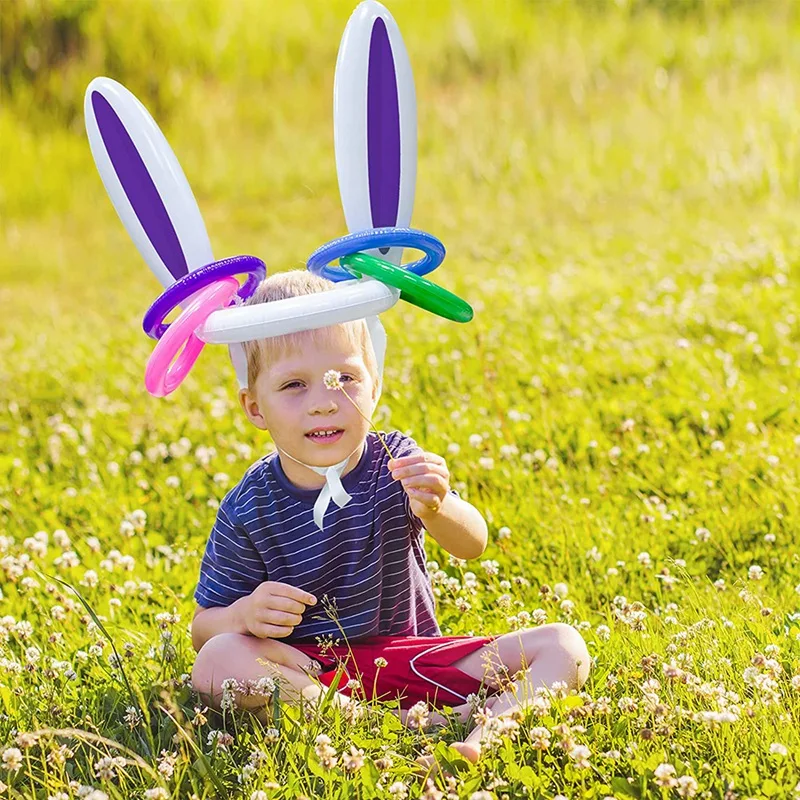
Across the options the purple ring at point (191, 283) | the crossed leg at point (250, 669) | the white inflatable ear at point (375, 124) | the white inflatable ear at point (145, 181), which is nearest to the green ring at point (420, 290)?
the white inflatable ear at point (375, 124)

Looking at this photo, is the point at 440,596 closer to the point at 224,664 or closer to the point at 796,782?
the point at 224,664

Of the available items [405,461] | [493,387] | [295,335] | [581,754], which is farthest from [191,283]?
[493,387]

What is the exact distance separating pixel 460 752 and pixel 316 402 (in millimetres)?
1125

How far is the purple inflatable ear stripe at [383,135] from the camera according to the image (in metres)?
3.90

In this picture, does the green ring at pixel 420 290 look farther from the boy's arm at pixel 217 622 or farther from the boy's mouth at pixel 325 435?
the boy's arm at pixel 217 622

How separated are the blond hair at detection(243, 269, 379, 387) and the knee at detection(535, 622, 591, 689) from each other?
3.24ft

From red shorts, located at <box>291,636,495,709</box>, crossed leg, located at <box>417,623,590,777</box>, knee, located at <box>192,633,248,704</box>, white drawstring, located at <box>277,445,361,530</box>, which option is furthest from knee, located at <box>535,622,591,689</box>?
knee, located at <box>192,633,248,704</box>

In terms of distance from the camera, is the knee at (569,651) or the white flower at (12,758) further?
the knee at (569,651)

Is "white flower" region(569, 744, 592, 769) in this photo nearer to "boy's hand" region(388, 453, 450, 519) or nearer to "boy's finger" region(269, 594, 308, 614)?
"boy's hand" region(388, 453, 450, 519)

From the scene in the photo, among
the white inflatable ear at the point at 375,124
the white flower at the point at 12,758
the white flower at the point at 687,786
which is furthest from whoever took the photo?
the white inflatable ear at the point at 375,124

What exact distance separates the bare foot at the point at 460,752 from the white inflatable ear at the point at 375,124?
58.8 inches

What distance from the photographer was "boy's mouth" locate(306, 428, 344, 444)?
3.88m

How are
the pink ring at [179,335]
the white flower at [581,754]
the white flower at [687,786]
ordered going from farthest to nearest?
the pink ring at [179,335]
the white flower at [581,754]
the white flower at [687,786]

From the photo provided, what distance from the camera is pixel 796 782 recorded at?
3227mm
